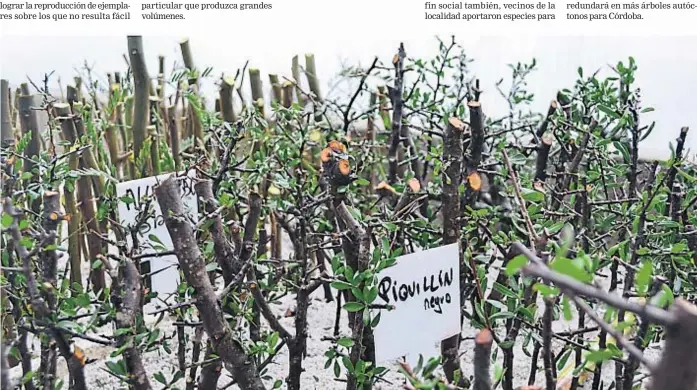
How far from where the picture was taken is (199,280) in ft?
2.19

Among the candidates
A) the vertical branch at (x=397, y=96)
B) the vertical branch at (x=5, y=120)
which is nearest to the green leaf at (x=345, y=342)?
the vertical branch at (x=397, y=96)

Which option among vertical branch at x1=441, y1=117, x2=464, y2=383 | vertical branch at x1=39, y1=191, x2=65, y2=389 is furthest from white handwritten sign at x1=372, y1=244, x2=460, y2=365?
vertical branch at x1=39, y1=191, x2=65, y2=389

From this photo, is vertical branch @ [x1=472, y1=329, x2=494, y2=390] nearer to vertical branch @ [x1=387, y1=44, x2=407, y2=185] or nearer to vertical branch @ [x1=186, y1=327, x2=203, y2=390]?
vertical branch @ [x1=186, y1=327, x2=203, y2=390]

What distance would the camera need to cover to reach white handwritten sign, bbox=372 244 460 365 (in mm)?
766

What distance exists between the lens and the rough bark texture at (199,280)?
655 millimetres

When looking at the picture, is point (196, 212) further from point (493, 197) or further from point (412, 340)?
point (493, 197)

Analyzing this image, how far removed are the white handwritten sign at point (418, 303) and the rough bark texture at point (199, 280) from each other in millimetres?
150

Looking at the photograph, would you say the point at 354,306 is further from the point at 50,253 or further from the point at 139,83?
the point at 139,83

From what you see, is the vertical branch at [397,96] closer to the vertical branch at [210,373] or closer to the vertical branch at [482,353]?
the vertical branch at [210,373]

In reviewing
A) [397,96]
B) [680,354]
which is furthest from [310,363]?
[680,354]

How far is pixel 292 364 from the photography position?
2.75 feet

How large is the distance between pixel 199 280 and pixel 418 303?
0.82 feet

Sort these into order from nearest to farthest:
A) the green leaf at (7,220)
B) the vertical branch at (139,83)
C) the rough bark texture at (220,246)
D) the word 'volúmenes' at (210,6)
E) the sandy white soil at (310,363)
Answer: the green leaf at (7,220), the rough bark texture at (220,246), the word 'volúmenes' at (210,6), the sandy white soil at (310,363), the vertical branch at (139,83)

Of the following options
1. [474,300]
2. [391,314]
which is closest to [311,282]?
[391,314]
